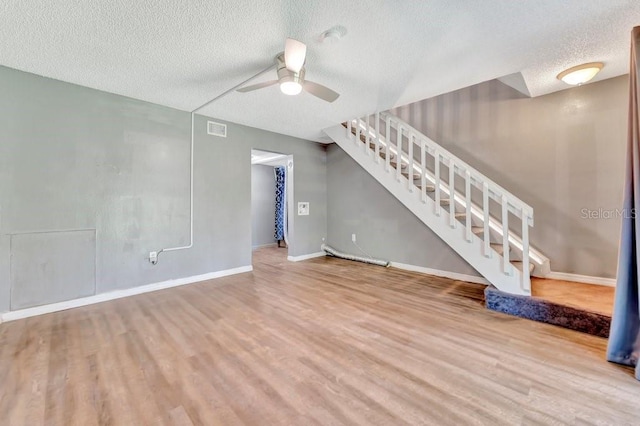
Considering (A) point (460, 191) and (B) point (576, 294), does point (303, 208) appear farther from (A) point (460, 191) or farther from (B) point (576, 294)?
(B) point (576, 294)

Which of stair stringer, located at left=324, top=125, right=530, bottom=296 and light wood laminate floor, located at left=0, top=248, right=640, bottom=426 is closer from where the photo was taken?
light wood laminate floor, located at left=0, top=248, right=640, bottom=426

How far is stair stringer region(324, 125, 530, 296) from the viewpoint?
2.85m

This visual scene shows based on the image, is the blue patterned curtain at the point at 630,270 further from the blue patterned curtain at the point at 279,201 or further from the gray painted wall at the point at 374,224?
the blue patterned curtain at the point at 279,201

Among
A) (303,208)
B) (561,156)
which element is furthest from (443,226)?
(303,208)

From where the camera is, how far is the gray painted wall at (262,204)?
24.0 feet

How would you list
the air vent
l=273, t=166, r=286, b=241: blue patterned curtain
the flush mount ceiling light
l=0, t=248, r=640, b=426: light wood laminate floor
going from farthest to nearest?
l=273, t=166, r=286, b=241: blue patterned curtain
the air vent
the flush mount ceiling light
l=0, t=248, r=640, b=426: light wood laminate floor

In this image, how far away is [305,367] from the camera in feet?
6.02

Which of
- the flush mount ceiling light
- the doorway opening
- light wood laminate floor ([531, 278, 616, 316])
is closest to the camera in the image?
light wood laminate floor ([531, 278, 616, 316])

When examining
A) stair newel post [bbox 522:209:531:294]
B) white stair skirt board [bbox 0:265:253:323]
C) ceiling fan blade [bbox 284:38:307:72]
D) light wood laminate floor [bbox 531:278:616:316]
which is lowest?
white stair skirt board [bbox 0:265:253:323]

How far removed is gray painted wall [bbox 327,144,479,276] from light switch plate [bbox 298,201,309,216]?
0.57 metres

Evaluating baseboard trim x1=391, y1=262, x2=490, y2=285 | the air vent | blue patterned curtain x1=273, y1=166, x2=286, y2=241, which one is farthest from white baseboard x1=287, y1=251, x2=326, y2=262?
the air vent

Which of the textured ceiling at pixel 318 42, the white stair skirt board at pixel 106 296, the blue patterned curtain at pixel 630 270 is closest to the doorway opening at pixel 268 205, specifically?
the white stair skirt board at pixel 106 296

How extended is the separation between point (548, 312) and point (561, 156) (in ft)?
6.68

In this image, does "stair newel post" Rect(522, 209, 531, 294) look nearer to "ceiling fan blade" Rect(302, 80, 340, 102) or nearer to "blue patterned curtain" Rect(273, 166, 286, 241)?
"ceiling fan blade" Rect(302, 80, 340, 102)
